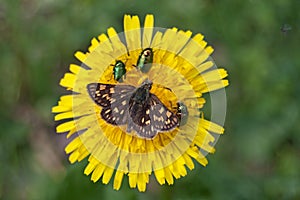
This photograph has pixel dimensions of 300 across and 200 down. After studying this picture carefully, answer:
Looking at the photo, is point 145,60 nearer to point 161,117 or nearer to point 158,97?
point 158,97

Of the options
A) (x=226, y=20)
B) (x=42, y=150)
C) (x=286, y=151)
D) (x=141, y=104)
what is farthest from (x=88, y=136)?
(x=42, y=150)

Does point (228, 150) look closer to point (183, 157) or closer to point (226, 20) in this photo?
point (226, 20)

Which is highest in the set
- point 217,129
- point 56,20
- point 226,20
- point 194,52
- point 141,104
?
point 56,20

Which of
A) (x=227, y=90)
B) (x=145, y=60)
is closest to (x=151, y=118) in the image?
(x=145, y=60)

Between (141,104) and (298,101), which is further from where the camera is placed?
(298,101)

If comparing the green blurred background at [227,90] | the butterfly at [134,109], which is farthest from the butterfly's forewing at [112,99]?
the green blurred background at [227,90]

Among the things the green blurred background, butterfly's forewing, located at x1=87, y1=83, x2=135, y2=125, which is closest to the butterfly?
butterfly's forewing, located at x1=87, y1=83, x2=135, y2=125
